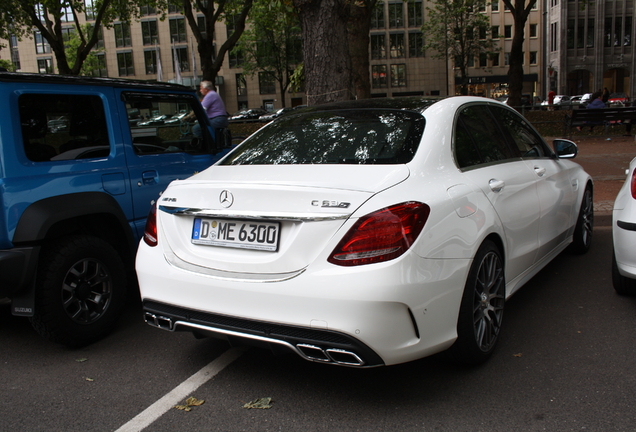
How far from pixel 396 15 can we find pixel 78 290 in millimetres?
64330

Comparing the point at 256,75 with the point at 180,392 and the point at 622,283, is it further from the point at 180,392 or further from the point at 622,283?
the point at 180,392

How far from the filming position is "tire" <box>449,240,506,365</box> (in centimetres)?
313

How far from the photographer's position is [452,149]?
3449 millimetres

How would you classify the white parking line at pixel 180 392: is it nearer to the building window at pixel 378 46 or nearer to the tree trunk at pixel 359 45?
the tree trunk at pixel 359 45

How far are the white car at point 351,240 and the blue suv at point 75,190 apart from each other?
0.83 m

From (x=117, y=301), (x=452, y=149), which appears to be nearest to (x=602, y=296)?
(x=452, y=149)

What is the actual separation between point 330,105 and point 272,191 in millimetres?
1479

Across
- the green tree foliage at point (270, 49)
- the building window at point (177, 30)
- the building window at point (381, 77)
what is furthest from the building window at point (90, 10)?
the building window at point (381, 77)

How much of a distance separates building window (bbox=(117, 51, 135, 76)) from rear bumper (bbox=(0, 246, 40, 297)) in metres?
65.4

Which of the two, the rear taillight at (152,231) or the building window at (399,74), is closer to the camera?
the rear taillight at (152,231)

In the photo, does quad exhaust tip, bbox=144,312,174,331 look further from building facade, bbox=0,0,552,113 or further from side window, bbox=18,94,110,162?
building facade, bbox=0,0,552,113

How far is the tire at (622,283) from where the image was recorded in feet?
14.8

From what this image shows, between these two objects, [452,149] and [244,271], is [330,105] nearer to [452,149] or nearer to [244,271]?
[452,149]

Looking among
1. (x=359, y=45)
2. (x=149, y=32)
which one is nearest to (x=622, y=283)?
(x=359, y=45)
